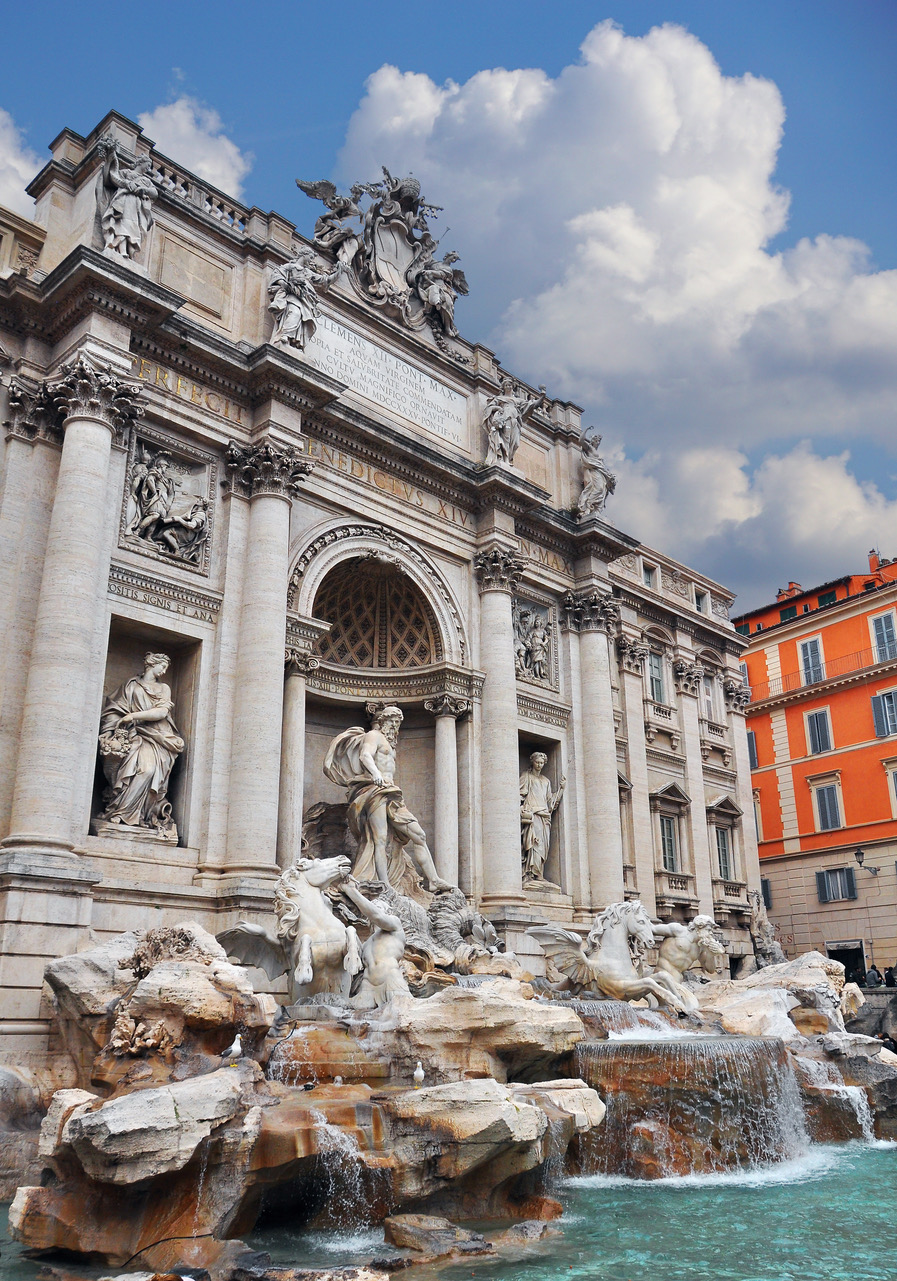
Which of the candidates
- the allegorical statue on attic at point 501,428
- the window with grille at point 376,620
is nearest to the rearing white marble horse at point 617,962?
the window with grille at point 376,620

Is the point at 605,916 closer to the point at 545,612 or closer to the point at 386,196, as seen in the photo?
the point at 545,612

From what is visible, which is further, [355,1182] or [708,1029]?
[708,1029]

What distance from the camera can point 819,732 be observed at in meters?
35.8

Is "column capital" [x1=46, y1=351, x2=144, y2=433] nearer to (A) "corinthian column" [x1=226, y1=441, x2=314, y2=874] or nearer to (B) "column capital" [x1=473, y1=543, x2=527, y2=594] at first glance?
(A) "corinthian column" [x1=226, y1=441, x2=314, y2=874]

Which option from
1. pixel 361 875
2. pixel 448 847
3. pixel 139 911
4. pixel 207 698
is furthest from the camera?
pixel 448 847

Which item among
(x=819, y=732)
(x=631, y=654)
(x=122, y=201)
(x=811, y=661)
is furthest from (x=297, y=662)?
(x=811, y=661)

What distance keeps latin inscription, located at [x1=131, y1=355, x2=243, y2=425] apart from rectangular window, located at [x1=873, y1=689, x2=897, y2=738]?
79.6 feet

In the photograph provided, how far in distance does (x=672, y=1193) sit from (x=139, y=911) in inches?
317

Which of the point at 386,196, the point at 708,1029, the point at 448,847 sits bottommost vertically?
the point at 708,1029

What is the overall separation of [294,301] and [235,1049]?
531 inches

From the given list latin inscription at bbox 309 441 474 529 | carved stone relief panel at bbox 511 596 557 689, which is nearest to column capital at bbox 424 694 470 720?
carved stone relief panel at bbox 511 596 557 689

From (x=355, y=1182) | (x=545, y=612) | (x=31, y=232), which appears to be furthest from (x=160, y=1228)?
(x=545, y=612)

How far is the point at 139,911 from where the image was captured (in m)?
14.6

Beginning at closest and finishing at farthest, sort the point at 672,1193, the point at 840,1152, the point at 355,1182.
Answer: the point at 355,1182 → the point at 672,1193 → the point at 840,1152
